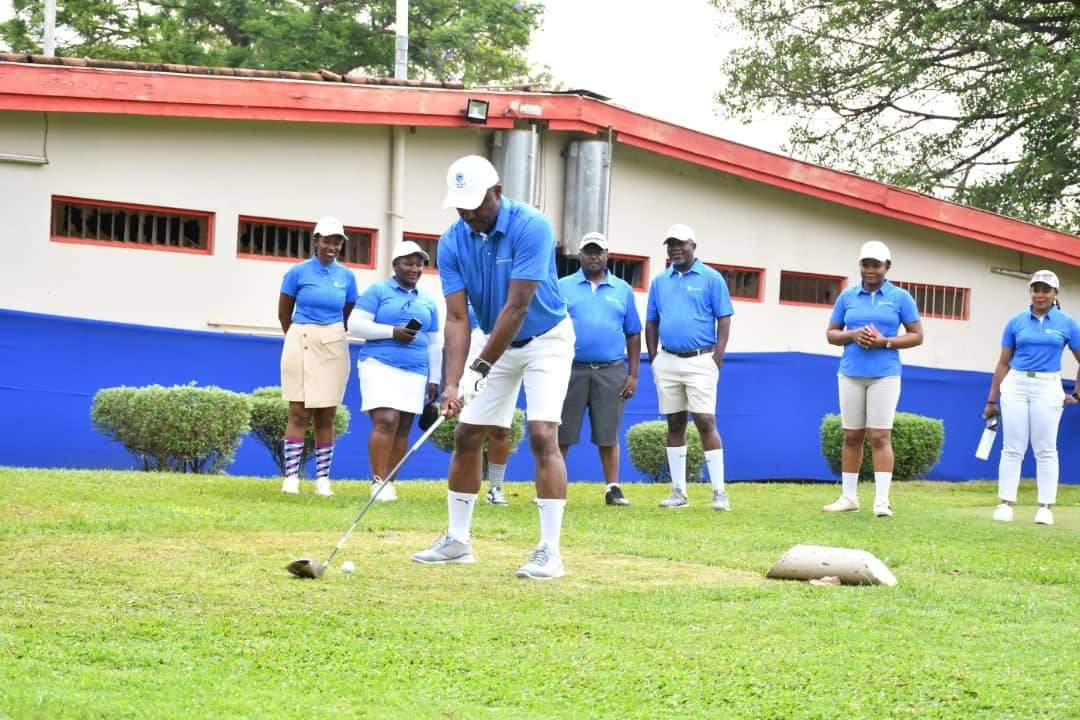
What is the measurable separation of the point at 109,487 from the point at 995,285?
14.0m

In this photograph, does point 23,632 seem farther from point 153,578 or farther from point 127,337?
point 127,337

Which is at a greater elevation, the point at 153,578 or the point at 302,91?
the point at 302,91

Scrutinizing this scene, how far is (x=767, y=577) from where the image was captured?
7391mm

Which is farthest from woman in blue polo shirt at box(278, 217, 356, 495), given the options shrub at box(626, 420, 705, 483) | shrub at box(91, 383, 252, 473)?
shrub at box(626, 420, 705, 483)

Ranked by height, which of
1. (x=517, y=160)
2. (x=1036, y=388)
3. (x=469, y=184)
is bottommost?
(x=1036, y=388)

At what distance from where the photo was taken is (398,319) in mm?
10953

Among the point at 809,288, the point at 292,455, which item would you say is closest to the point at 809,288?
the point at 809,288

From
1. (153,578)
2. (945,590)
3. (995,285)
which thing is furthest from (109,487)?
(995,285)

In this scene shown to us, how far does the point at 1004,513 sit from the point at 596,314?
3.50 meters

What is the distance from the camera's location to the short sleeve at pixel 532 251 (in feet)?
23.1

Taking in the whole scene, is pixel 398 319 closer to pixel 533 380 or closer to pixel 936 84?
pixel 533 380

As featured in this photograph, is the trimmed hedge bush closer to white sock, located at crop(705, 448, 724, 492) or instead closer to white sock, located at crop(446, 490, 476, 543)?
white sock, located at crop(705, 448, 724, 492)

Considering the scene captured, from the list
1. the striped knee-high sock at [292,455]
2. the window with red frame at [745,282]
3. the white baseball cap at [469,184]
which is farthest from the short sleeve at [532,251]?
the window with red frame at [745,282]

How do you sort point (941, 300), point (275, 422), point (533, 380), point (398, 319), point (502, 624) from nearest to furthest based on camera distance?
point (502, 624) → point (533, 380) → point (398, 319) → point (275, 422) → point (941, 300)
